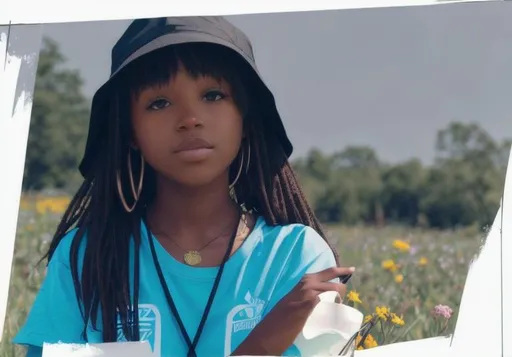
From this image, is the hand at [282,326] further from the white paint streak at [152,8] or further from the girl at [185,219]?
the white paint streak at [152,8]

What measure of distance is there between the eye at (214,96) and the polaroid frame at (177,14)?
10.0 inches

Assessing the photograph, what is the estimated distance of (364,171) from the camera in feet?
12.1

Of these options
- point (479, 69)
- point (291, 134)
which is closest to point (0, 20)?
point (291, 134)

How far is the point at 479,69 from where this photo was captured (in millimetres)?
3617

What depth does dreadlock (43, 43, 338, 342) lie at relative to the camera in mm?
3541

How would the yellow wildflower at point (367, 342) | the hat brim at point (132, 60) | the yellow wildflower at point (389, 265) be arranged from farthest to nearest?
the yellow wildflower at point (389, 265)
the yellow wildflower at point (367, 342)
the hat brim at point (132, 60)

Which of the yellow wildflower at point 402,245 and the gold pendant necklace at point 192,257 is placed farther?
the yellow wildflower at point 402,245

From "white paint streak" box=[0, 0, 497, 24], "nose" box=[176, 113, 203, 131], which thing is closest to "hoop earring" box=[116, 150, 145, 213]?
"nose" box=[176, 113, 203, 131]

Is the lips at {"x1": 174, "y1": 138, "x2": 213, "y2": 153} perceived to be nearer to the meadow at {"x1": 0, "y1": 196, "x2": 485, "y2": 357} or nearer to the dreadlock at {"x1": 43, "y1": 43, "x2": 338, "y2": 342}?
the dreadlock at {"x1": 43, "y1": 43, "x2": 338, "y2": 342}

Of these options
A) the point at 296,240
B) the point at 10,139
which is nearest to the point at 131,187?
the point at 10,139

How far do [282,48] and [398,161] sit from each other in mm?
514

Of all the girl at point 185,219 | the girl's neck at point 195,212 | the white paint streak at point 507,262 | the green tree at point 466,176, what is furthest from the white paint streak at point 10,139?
the white paint streak at point 507,262

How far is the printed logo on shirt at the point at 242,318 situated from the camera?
11.6 ft

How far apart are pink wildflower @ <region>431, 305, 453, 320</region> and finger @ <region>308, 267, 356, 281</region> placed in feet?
1.02
